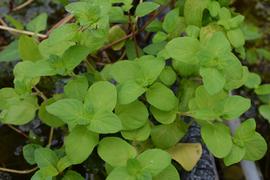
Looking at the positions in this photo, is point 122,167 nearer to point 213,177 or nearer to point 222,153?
point 222,153

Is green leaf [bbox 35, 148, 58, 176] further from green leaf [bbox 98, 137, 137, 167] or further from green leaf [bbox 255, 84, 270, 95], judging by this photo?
green leaf [bbox 255, 84, 270, 95]

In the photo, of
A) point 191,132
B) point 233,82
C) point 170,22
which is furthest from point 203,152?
point 170,22

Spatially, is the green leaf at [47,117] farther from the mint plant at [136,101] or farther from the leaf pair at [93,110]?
the leaf pair at [93,110]

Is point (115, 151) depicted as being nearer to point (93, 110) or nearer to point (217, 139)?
point (93, 110)

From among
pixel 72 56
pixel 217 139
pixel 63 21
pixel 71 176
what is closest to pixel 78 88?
pixel 72 56

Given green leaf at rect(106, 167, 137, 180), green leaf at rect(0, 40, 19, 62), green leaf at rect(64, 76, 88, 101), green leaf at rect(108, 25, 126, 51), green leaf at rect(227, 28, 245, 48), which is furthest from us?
green leaf at rect(108, 25, 126, 51)

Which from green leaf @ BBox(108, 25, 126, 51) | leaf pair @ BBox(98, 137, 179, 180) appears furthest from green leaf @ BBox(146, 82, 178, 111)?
green leaf @ BBox(108, 25, 126, 51)

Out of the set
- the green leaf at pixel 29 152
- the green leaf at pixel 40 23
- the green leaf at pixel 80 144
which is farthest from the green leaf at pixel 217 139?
the green leaf at pixel 40 23
